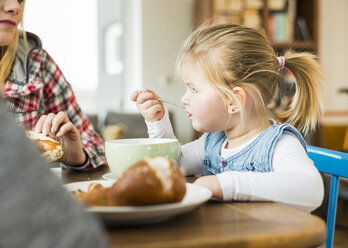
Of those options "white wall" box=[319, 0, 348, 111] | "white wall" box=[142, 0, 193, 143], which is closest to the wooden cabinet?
"white wall" box=[142, 0, 193, 143]

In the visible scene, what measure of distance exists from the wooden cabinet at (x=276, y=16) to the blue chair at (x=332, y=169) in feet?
10.1

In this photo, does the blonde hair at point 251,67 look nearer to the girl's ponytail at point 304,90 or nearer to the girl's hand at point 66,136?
the girl's ponytail at point 304,90

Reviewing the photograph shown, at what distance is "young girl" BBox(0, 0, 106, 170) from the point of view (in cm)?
123

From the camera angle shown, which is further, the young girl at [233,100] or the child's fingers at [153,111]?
the child's fingers at [153,111]

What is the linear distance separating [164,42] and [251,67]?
10.6 ft

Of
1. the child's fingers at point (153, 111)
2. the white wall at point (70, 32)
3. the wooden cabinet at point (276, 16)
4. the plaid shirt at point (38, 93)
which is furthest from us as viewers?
the white wall at point (70, 32)

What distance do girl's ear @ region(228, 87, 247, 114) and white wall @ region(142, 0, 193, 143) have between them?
3.07m

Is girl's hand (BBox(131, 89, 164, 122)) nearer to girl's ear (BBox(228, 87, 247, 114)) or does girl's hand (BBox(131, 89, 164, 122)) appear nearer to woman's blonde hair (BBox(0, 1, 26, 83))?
girl's ear (BBox(228, 87, 247, 114))

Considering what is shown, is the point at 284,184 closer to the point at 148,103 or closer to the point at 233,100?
the point at 233,100

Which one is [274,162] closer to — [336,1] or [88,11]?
[88,11]

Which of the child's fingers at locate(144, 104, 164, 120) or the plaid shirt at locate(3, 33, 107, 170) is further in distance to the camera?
the plaid shirt at locate(3, 33, 107, 170)

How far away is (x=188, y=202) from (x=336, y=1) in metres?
4.93

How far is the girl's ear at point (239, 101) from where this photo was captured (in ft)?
3.42

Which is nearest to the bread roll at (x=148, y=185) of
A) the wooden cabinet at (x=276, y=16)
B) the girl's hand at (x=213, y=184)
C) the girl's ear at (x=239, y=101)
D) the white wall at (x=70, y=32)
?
the girl's hand at (x=213, y=184)
